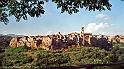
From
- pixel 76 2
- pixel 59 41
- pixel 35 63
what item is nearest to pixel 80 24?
pixel 59 41

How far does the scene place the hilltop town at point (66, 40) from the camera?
1027 centimetres

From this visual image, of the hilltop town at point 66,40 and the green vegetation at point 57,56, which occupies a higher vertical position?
the hilltop town at point 66,40

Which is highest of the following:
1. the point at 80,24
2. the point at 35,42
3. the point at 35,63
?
the point at 80,24

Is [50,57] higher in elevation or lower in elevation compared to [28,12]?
lower

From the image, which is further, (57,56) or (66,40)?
(57,56)

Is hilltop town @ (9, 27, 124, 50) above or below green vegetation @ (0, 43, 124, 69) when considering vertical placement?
above

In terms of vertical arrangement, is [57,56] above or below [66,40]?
below

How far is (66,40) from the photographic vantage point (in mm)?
11023

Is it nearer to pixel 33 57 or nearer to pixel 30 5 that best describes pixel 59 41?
pixel 33 57

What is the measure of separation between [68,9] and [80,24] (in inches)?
308

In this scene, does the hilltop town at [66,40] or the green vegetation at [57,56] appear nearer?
the hilltop town at [66,40]

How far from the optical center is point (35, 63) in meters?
11.6

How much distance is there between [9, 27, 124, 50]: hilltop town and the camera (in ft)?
33.7

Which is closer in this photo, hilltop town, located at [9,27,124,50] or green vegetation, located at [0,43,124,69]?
hilltop town, located at [9,27,124,50]
